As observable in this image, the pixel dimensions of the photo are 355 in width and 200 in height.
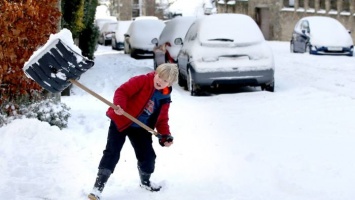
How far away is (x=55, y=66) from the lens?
496cm

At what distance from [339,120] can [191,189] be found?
3894 mm

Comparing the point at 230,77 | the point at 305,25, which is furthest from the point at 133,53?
the point at 230,77

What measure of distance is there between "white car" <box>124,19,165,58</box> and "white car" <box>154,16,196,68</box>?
6468mm

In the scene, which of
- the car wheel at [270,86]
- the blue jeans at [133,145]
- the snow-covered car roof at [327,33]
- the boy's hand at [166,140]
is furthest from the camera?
the snow-covered car roof at [327,33]

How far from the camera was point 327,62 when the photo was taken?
60.8 feet

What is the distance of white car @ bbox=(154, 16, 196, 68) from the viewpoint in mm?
15866

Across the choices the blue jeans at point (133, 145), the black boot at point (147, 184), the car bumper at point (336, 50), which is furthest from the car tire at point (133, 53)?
the blue jeans at point (133, 145)

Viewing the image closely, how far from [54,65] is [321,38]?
18.3m

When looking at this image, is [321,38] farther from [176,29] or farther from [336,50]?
[176,29]

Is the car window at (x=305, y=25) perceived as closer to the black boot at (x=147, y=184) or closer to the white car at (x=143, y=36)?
the white car at (x=143, y=36)

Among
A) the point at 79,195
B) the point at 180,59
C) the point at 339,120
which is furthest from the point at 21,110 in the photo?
the point at 180,59

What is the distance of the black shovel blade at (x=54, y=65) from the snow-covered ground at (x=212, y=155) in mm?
1084

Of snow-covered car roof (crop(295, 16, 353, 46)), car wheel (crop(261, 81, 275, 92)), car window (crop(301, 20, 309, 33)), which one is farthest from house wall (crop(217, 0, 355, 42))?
car wheel (crop(261, 81, 275, 92))

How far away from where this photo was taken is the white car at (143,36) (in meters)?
24.2
